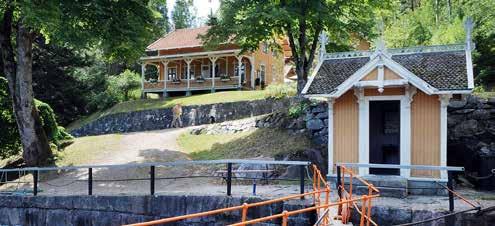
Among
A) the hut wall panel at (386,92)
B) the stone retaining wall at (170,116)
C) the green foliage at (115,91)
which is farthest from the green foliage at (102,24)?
the green foliage at (115,91)

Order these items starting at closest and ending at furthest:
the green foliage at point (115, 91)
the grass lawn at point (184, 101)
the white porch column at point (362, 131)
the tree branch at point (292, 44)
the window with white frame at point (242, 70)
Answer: the white porch column at point (362, 131) < the tree branch at point (292, 44) < the grass lawn at point (184, 101) < the window with white frame at point (242, 70) < the green foliage at point (115, 91)

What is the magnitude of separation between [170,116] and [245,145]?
471 inches

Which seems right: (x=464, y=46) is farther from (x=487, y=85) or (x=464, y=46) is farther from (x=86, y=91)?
(x=86, y=91)

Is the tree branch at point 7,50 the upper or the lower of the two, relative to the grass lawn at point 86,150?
upper

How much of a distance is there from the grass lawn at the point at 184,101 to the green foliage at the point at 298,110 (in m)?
8.17

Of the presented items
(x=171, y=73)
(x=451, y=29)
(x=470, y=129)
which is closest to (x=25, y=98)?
(x=470, y=129)

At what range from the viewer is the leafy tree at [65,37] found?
1789 cm

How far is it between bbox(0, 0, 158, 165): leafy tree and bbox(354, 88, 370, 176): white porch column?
364 inches

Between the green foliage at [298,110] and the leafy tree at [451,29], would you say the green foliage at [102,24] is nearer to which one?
the green foliage at [298,110]

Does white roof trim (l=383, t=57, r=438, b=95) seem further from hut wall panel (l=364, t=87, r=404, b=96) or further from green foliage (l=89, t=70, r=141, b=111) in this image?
green foliage (l=89, t=70, r=141, b=111)

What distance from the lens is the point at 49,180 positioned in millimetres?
18000

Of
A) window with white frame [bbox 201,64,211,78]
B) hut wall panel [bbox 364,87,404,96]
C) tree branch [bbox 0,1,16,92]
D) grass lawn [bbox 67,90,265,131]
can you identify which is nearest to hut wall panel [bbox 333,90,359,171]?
hut wall panel [bbox 364,87,404,96]

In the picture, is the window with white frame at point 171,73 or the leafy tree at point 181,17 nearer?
the window with white frame at point 171,73

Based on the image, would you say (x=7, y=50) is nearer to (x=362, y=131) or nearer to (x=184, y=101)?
(x=362, y=131)
